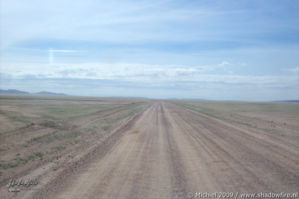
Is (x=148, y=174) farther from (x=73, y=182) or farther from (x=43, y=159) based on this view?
(x=43, y=159)

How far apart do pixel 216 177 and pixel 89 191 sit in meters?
3.94

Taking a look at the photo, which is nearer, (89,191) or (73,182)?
(89,191)

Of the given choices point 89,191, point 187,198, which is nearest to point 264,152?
point 187,198

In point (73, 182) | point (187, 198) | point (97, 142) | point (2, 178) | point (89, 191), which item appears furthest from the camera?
point (97, 142)

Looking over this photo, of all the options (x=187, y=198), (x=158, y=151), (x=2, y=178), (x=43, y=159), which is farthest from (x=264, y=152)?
(x=2, y=178)

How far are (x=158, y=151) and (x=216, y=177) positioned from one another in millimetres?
4775

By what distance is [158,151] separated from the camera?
43.0ft

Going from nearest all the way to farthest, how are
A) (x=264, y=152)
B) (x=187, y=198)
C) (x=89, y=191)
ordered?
(x=187, y=198), (x=89, y=191), (x=264, y=152)

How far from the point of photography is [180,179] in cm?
838

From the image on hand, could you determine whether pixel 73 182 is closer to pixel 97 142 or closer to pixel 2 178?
pixel 2 178

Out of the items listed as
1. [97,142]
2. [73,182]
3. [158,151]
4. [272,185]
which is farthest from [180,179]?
[97,142]

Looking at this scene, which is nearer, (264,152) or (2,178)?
(2,178)

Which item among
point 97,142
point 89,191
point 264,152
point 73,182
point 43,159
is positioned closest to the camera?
point 89,191

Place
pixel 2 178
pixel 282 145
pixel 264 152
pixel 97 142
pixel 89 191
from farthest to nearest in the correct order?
pixel 97 142 < pixel 282 145 < pixel 264 152 < pixel 2 178 < pixel 89 191
